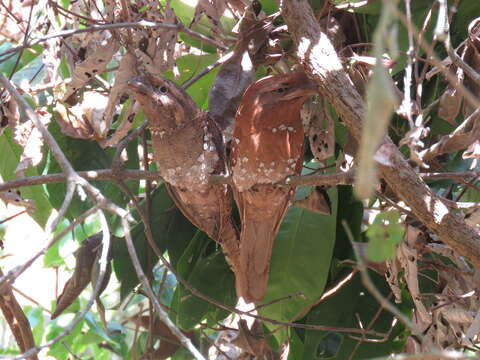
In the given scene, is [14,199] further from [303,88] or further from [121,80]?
[303,88]

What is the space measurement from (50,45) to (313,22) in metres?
1.11

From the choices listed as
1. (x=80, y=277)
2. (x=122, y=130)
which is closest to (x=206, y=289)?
(x=80, y=277)

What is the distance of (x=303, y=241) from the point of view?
9.05ft

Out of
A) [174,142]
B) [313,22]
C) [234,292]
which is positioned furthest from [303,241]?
[313,22]

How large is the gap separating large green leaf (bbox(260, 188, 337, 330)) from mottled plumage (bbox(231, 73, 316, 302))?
0.18 metres

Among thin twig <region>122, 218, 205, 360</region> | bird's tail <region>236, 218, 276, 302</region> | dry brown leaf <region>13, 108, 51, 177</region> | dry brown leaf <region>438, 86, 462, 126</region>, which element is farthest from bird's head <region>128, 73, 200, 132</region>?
dry brown leaf <region>438, 86, 462, 126</region>

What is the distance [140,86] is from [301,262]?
1025mm

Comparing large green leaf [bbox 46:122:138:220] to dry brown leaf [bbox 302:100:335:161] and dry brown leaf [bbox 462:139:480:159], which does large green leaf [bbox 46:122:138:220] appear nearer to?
dry brown leaf [bbox 302:100:335:161]

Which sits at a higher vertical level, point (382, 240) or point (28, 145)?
point (382, 240)

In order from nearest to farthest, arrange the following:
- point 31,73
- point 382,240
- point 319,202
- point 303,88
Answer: point 382,240 < point 303,88 < point 319,202 < point 31,73

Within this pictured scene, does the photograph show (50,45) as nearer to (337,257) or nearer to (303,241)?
(303,241)

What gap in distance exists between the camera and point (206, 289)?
9.61ft

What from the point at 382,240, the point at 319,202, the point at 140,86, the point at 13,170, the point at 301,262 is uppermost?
the point at 382,240

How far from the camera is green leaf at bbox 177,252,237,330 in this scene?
2865 millimetres
